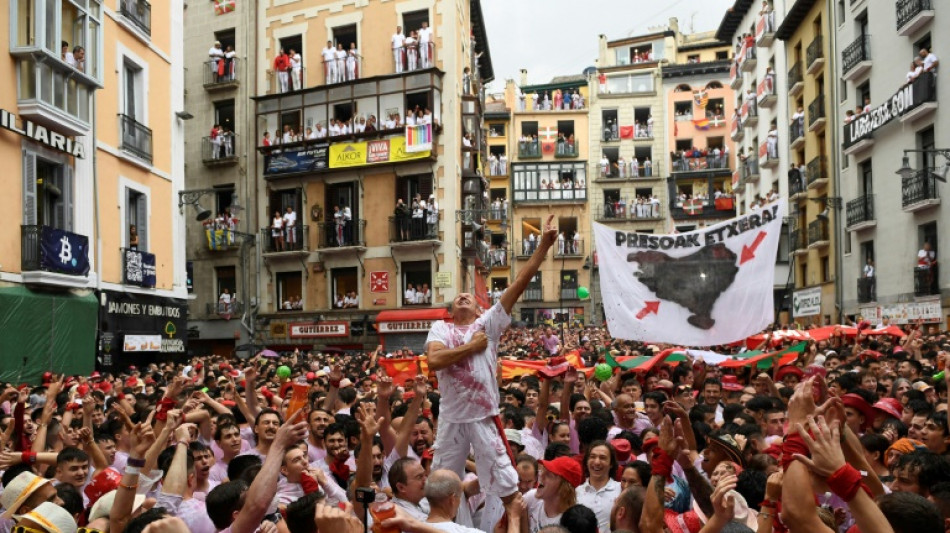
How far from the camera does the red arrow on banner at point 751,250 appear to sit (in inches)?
517

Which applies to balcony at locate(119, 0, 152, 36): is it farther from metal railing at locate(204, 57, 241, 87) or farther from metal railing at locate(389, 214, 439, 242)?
metal railing at locate(389, 214, 439, 242)

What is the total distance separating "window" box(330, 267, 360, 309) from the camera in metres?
32.8

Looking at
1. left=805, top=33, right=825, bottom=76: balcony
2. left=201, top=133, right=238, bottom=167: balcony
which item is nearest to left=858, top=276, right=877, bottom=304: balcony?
left=805, top=33, right=825, bottom=76: balcony

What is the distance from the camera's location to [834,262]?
31797mm

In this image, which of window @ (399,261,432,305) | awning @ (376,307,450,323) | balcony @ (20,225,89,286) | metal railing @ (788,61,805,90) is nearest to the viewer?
balcony @ (20,225,89,286)

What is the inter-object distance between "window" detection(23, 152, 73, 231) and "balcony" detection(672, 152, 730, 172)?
44.0 meters

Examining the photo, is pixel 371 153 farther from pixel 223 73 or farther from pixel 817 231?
pixel 817 231

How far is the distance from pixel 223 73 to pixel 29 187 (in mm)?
16848

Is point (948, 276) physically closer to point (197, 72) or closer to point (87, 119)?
point (87, 119)

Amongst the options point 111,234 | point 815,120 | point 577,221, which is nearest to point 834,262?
point 815,120

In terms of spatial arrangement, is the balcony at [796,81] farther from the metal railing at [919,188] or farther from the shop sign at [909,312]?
the shop sign at [909,312]

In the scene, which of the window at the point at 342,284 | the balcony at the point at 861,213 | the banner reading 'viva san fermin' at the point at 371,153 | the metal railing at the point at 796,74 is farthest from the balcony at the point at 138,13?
the metal railing at the point at 796,74

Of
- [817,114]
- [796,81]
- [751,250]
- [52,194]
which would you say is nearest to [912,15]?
[817,114]

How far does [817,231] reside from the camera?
3350cm
